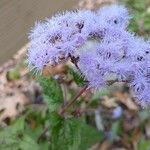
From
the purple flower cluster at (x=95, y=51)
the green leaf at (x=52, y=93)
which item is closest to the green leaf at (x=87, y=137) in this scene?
the green leaf at (x=52, y=93)

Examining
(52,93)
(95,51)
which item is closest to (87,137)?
(52,93)

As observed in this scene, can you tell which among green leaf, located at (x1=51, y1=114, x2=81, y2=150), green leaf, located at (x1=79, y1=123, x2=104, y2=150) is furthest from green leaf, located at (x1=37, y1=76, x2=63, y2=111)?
green leaf, located at (x1=79, y1=123, x2=104, y2=150)

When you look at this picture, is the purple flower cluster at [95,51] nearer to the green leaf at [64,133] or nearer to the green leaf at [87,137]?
the green leaf at [64,133]

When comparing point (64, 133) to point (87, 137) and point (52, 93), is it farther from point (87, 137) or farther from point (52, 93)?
point (87, 137)

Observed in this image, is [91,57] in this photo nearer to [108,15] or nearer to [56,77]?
[108,15]

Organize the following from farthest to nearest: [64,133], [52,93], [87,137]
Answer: [87,137]
[52,93]
[64,133]

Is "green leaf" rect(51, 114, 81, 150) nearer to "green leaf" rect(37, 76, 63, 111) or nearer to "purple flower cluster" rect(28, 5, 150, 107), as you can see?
"green leaf" rect(37, 76, 63, 111)

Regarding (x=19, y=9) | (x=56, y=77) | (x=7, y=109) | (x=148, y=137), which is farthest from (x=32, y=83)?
(x=19, y=9)
